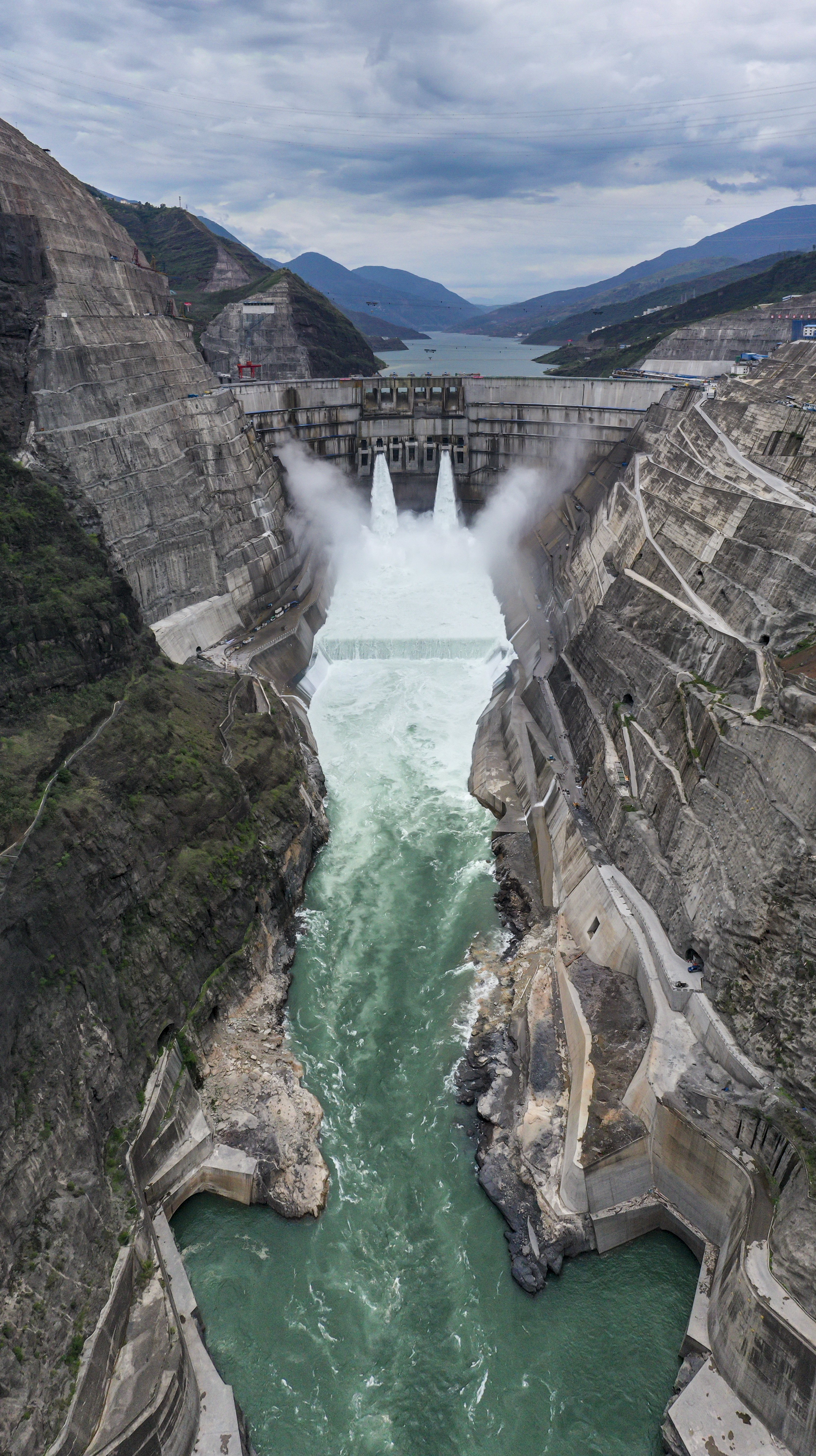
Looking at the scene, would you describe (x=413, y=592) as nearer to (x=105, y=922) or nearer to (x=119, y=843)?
(x=119, y=843)

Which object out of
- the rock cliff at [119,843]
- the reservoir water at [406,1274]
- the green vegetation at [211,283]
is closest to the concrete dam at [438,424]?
the rock cliff at [119,843]

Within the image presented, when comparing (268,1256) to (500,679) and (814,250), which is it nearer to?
(500,679)

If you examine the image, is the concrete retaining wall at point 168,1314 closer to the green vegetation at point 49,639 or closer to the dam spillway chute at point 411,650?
the green vegetation at point 49,639

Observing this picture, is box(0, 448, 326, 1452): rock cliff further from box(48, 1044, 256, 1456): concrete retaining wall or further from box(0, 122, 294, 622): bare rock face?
box(0, 122, 294, 622): bare rock face

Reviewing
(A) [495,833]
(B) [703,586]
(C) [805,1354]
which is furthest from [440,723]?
(C) [805,1354]

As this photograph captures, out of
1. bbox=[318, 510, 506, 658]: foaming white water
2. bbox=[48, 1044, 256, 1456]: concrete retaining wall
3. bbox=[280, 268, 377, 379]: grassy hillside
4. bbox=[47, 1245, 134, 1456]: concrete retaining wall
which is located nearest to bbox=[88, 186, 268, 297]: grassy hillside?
bbox=[280, 268, 377, 379]: grassy hillside
